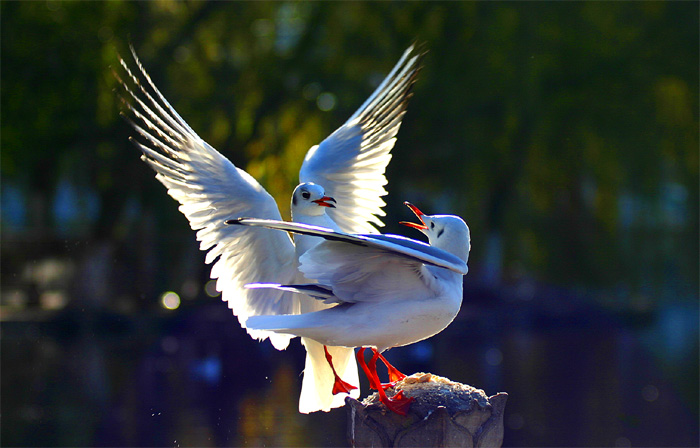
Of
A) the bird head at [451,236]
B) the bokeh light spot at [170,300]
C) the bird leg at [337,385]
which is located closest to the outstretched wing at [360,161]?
the bird leg at [337,385]

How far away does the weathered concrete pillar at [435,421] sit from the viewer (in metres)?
3.83

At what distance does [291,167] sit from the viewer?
14219 mm

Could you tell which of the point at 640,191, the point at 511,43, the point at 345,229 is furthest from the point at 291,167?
the point at 345,229

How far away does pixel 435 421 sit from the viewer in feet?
12.6

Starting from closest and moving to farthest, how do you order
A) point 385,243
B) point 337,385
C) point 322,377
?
1. point 385,243
2. point 337,385
3. point 322,377

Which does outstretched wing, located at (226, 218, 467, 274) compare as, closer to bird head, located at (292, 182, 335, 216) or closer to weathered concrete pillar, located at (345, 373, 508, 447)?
weathered concrete pillar, located at (345, 373, 508, 447)

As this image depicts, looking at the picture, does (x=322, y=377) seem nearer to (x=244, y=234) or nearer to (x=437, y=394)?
(x=244, y=234)

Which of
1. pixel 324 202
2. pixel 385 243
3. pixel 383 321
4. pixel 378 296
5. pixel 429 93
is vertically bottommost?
pixel 383 321

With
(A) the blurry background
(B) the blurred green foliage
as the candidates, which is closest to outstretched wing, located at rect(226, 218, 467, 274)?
(A) the blurry background

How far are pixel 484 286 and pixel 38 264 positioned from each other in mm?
8594

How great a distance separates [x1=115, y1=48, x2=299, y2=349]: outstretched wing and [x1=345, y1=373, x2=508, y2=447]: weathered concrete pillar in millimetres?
1082

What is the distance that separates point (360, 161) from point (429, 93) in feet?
27.8

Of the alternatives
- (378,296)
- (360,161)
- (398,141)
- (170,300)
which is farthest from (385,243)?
(170,300)

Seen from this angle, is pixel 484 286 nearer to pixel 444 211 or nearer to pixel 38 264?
pixel 444 211
